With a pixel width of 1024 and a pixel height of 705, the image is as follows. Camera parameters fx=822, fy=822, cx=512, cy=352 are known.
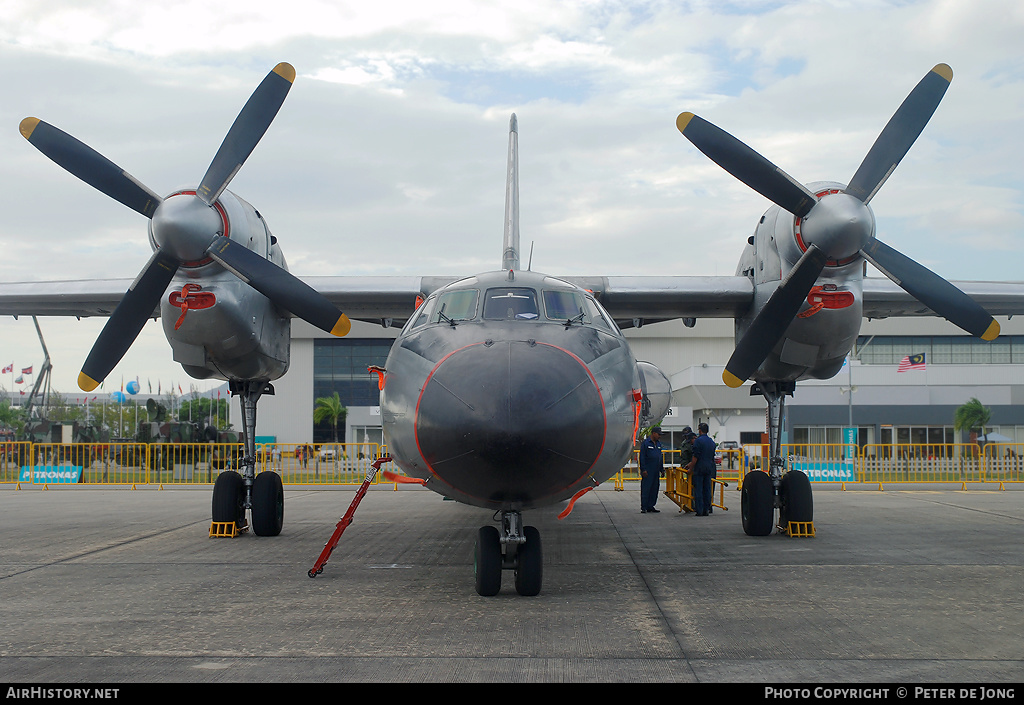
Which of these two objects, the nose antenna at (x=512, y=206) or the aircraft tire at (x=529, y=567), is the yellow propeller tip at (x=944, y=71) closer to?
the nose antenna at (x=512, y=206)

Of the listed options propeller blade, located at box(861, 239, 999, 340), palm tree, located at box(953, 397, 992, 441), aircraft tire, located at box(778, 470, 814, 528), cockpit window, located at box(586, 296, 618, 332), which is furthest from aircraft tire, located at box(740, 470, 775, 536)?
palm tree, located at box(953, 397, 992, 441)

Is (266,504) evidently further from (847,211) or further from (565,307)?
(847,211)

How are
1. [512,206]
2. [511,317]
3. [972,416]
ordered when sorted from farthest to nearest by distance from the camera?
[972,416] < [512,206] < [511,317]

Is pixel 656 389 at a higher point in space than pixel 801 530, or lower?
higher

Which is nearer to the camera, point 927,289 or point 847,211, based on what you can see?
point 847,211

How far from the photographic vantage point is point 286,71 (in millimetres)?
10688

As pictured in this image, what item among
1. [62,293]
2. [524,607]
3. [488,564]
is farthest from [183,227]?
[524,607]

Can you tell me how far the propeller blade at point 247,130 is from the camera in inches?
396

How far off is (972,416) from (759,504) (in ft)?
137

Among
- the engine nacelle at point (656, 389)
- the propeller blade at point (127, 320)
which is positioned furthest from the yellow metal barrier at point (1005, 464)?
the propeller blade at point (127, 320)

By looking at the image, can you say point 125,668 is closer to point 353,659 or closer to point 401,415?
point 353,659

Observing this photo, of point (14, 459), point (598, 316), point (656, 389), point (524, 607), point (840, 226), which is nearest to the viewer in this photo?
point (524, 607)

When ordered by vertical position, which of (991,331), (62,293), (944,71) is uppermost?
(944,71)

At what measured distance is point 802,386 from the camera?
51.2m
